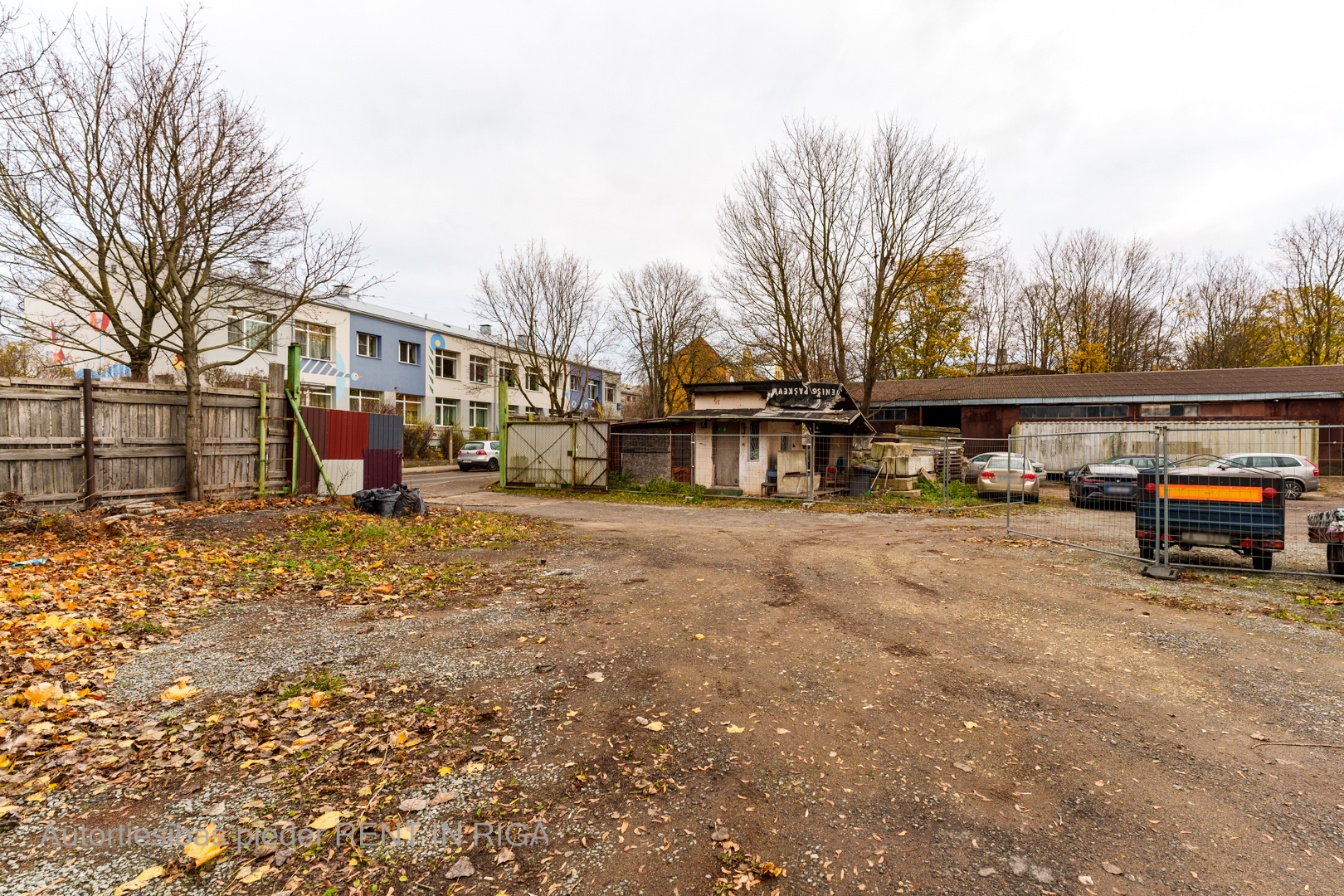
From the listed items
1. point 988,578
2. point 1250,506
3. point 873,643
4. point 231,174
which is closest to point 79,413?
point 231,174

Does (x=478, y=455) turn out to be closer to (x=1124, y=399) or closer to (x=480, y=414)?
(x=480, y=414)

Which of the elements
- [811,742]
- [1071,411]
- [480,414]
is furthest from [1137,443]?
[480,414]

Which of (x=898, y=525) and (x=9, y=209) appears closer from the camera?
(x=9, y=209)

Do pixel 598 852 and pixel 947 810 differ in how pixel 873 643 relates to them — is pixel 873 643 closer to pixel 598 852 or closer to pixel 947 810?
pixel 947 810

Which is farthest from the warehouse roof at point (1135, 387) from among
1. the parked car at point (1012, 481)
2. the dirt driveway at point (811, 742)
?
the dirt driveway at point (811, 742)

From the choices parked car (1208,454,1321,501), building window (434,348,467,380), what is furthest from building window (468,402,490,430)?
parked car (1208,454,1321,501)

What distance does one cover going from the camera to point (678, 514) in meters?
15.7

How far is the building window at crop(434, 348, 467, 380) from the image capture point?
128 feet

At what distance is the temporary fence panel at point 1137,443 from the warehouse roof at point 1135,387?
5.69ft

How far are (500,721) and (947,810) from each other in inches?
106

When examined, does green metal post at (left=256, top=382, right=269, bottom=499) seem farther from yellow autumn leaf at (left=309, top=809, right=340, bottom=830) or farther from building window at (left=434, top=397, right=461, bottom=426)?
building window at (left=434, top=397, right=461, bottom=426)

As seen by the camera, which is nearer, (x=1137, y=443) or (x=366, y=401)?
(x=1137, y=443)

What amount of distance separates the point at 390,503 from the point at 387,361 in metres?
26.7

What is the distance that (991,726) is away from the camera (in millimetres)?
3857
